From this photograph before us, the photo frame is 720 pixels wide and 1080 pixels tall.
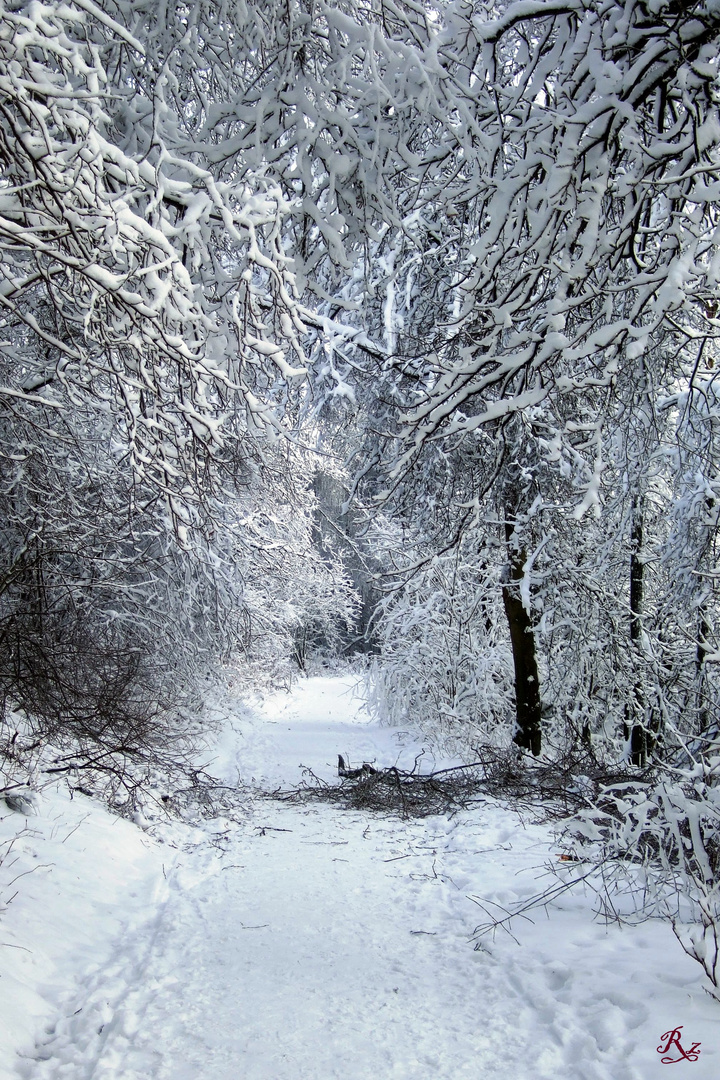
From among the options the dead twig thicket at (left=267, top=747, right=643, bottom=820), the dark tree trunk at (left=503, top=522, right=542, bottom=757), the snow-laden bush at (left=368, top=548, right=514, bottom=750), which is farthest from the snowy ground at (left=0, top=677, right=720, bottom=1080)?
the snow-laden bush at (left=368, top=548, right=514, bottom=750)

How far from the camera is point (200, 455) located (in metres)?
3.74

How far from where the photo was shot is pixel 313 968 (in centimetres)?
403

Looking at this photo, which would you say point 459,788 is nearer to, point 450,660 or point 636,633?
point 636,633

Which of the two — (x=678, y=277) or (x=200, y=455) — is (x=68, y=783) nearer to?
(x=200, y=455)

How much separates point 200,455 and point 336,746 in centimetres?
1134

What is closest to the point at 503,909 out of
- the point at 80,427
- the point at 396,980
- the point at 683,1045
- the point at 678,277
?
the point at 396,980

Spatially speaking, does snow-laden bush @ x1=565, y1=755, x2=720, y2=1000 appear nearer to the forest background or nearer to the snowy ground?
the forest background
